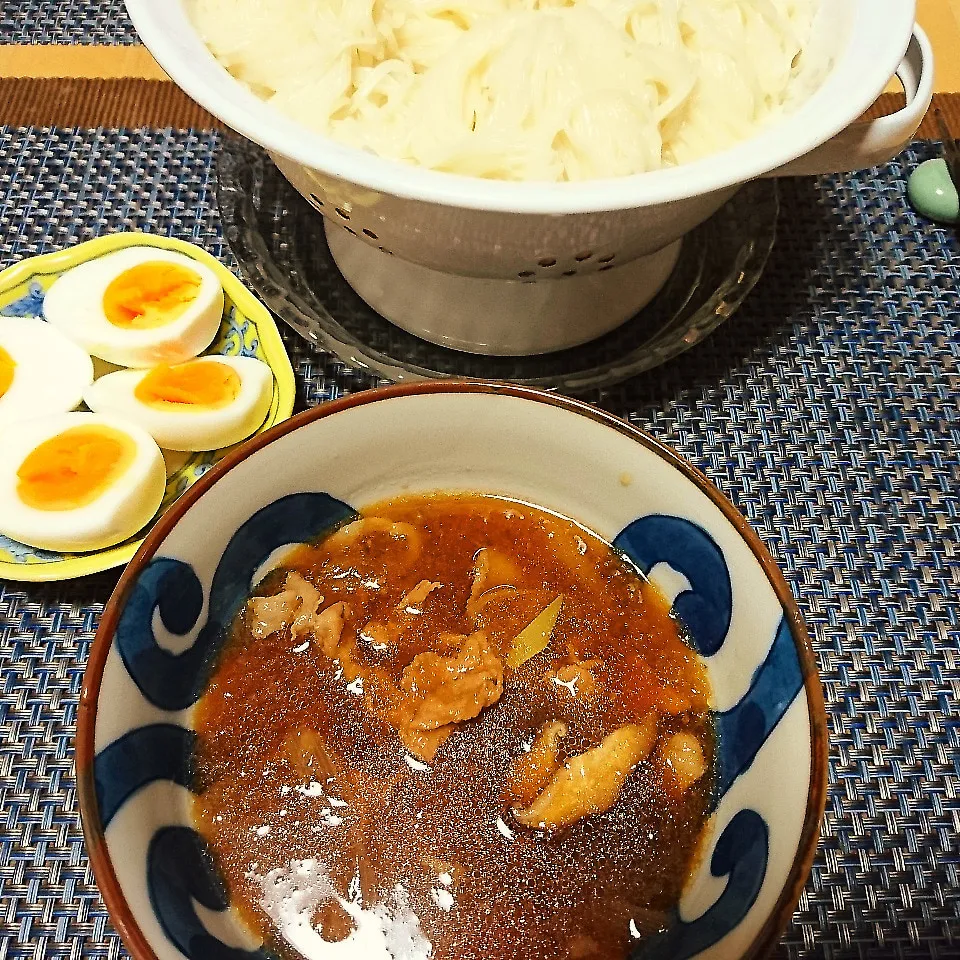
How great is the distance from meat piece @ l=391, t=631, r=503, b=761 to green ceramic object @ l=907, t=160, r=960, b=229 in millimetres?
1367

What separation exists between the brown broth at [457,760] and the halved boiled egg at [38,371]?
0.55m

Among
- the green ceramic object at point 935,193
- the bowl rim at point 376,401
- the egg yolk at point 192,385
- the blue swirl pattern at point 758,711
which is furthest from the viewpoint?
the green ceramic object at point 935,193

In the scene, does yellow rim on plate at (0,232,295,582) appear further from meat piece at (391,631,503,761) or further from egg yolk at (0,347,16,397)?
meat piece at (391,631,503,761)

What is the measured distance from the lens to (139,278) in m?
1.43

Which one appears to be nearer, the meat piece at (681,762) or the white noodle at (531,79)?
the meat piece at (681,762)

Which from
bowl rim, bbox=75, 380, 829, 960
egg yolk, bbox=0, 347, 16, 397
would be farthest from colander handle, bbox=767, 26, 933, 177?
egg yolk, bbox=0, 347, 16, 397

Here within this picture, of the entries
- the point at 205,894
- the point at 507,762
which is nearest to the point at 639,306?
the point at 507,762

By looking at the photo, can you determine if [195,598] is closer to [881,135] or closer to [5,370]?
[5,370]


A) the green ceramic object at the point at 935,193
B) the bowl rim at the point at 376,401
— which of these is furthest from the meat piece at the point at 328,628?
the green ceramic object at the point at 935,193

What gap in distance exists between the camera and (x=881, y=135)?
1.14m

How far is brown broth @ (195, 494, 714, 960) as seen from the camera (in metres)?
0.92

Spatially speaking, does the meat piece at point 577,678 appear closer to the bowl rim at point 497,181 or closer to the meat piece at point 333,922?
the meat piece at point 333,922

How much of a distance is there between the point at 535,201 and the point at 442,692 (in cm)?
65

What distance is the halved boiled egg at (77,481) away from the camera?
1175 millimetres
